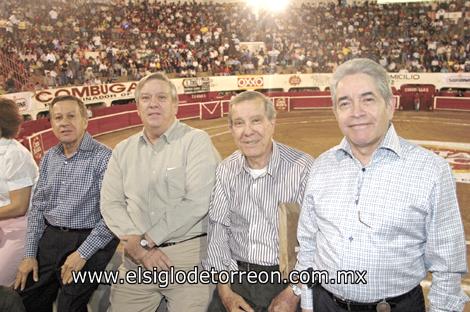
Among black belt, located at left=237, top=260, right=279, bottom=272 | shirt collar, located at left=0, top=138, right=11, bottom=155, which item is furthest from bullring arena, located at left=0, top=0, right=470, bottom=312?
black belt, located at left=237, top=260, right=279, bottom=272

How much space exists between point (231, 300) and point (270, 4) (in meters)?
29.6

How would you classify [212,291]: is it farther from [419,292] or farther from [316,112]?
[316,112]

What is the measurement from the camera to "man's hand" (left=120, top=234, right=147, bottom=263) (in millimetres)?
2881

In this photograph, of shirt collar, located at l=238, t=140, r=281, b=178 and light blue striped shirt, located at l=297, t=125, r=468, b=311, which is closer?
light blue striped shirt, located at l=297, t=125, r=468, b=311

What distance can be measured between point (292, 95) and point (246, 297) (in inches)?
746

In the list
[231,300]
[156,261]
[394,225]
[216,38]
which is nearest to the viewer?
[394,225]

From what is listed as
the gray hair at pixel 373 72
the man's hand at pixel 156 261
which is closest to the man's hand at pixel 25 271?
the man's hand at pixel 156 261

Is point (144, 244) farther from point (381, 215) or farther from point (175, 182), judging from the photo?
point (381, 215)

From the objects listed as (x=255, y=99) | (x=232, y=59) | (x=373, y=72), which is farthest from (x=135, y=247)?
(x=232, y=59)

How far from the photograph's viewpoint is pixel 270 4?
3003 centimetres

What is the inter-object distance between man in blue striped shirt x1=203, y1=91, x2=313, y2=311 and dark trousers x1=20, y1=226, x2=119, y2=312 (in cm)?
96

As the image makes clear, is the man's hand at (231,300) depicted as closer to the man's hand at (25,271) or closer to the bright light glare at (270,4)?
the man's hand at (25,271)

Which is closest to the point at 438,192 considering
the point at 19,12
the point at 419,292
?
the point at 419,292

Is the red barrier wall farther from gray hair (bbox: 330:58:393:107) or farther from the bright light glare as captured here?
gray hair (bbox: 330:58:393:107)
